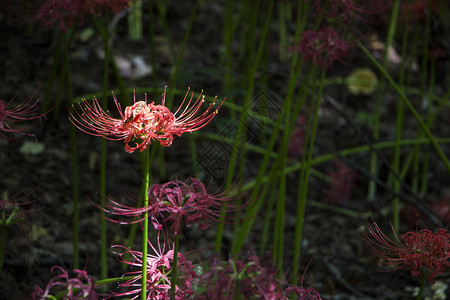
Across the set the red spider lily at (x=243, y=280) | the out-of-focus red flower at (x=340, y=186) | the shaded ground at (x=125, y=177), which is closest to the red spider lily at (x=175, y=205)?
the red spider lily at (x=243, y=280)

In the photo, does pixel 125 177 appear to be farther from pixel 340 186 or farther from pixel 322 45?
pixel 322 45

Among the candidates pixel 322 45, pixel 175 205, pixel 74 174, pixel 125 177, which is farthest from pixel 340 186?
pixel 175 205

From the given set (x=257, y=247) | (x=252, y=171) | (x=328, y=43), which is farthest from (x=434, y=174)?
(x=328, y=43)

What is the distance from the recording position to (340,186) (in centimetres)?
253

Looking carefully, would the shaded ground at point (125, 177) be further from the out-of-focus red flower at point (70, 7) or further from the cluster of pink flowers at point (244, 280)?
the cluster of pink flowers at point (244, 280)

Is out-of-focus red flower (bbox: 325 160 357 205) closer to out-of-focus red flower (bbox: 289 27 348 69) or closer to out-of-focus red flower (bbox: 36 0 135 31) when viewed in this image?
out-of-focus red flower (bbox: 289 27 348 69)

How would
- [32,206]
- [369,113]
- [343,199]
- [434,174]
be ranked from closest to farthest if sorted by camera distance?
1. [32,206]
2. [343,199]
3. [434,174]
4. [369,113]

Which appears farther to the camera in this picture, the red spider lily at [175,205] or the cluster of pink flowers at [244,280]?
the red spider lily at [175,205]

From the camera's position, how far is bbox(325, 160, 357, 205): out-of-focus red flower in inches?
99.3

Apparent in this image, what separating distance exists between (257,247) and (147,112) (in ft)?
4.79

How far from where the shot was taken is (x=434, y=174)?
2.86 meters

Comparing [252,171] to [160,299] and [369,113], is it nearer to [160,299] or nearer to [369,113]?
[369,113]

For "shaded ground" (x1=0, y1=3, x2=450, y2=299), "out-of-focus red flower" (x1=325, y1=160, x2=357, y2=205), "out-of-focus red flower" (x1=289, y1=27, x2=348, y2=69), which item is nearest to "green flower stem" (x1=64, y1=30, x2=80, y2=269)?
"shaded ground" (x1=0, y1=3, x2=450, y2=299)

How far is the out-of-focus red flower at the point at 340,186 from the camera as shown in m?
2.52
